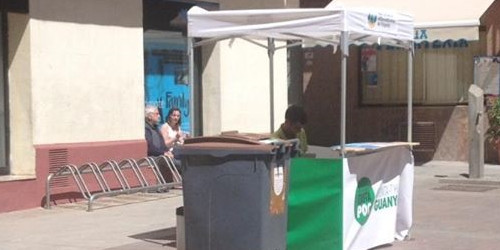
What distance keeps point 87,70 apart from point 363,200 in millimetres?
5630

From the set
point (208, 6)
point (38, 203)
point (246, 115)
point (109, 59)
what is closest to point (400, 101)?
point (246, 115)

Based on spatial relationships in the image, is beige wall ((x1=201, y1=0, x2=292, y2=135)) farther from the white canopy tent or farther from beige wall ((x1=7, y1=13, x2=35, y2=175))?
the white canopy tent

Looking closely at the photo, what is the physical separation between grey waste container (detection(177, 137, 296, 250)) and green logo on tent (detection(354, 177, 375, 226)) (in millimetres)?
983

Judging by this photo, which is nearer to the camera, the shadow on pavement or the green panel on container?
the green panel on container

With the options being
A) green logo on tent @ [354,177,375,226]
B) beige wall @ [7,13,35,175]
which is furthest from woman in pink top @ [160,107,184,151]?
green logo on tent @ [354,177,375,226]

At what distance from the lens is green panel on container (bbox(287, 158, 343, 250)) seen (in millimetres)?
7859

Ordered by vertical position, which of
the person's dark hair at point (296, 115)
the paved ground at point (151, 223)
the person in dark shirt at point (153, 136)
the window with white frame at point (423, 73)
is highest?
the window with white frame at point (423, 73)

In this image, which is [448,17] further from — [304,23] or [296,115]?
[304,23]

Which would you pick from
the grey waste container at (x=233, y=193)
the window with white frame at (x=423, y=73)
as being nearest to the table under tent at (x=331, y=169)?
the grey waste container at (x=233, y=193)

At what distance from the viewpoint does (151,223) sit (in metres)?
10.3

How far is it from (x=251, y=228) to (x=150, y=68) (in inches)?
290

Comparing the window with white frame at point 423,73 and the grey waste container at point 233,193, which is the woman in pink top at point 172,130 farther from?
the window with white frame at point 423,73

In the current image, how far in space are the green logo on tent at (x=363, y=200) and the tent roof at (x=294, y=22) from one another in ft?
4.88

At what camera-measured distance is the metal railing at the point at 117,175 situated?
38.6ft
